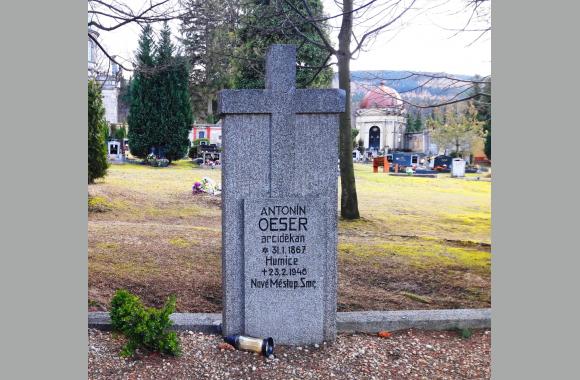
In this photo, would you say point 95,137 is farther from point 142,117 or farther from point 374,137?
point 374,137

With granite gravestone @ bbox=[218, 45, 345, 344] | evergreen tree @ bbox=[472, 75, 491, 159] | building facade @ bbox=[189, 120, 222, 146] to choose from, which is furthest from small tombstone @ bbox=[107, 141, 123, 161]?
granite gravestone @ bbox=[218, 45, 345, 344]

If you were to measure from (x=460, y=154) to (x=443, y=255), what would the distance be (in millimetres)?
11124

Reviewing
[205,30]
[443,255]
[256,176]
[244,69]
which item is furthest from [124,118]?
[256,176]

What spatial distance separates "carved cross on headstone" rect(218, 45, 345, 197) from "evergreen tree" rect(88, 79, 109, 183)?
6.64m

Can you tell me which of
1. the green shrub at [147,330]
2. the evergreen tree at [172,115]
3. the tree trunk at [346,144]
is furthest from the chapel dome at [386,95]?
the evergreen tree at [172,115]

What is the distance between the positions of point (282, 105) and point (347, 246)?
4225 millimetres

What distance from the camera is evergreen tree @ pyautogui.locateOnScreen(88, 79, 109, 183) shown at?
9.34 metres

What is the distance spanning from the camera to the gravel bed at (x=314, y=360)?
11.1 ft

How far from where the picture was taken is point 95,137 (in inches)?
373

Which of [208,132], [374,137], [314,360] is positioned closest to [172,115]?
[208,132]

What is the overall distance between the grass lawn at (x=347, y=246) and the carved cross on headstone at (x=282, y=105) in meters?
1.99

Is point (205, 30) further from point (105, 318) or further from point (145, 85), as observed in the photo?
point (145, 85)

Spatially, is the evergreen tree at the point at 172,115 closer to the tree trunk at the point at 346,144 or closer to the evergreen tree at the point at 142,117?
the evergreen tree at the point at 142,117

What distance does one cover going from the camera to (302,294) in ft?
12.7
